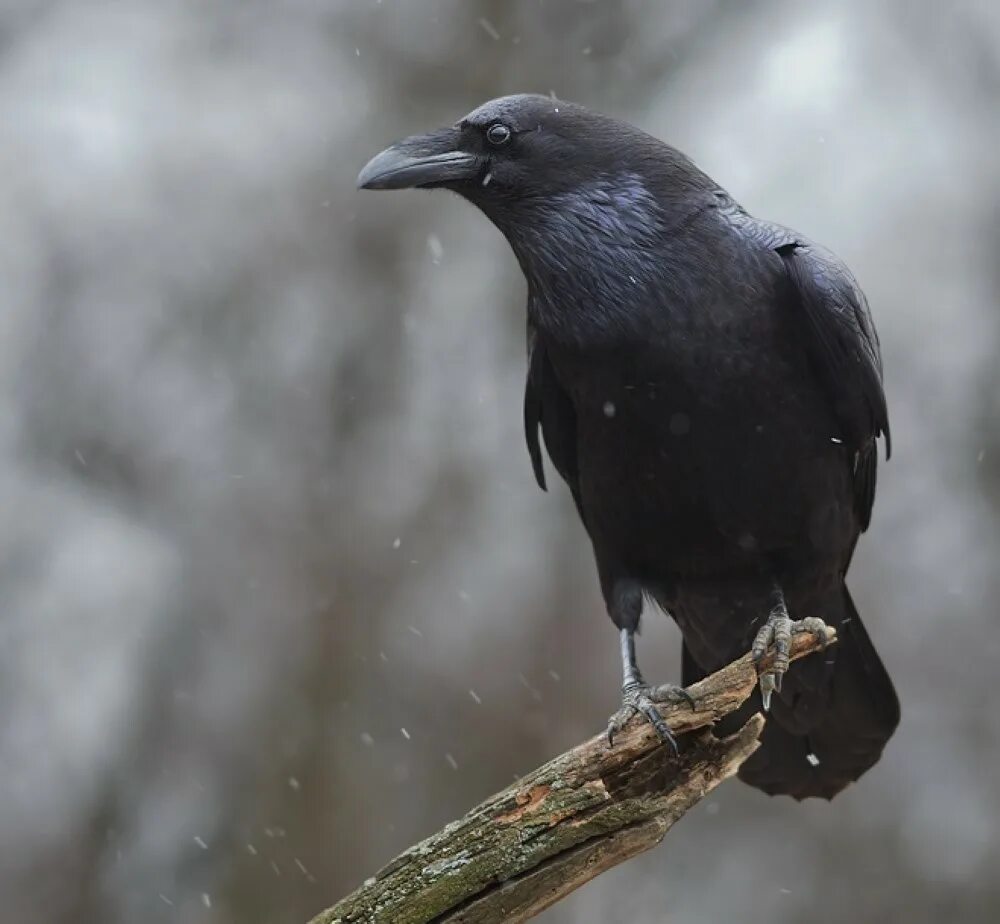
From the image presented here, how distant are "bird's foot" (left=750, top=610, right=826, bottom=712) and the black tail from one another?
0.69 m

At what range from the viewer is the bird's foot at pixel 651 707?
365cm

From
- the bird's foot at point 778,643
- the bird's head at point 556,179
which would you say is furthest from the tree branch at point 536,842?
the bird's head at point 556,179

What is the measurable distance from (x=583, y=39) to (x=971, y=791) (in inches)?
198

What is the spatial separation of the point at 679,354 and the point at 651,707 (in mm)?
1057

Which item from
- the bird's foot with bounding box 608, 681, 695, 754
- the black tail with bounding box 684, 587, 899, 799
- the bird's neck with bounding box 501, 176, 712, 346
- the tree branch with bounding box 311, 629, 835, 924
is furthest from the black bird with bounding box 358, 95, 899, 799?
the tree branch with bounding box 311, 629, 835, 924

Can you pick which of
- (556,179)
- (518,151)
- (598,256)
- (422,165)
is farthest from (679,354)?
(422,165)

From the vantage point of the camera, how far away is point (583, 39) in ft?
27.6

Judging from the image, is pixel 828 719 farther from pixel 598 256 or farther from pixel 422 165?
pixel 422 165

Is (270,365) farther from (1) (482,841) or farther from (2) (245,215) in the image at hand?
(1) (482,841)

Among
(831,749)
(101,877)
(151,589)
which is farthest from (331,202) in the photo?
(831,749)

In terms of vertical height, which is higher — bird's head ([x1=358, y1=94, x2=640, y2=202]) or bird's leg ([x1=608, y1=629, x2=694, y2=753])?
bird's head ([x1=358, y1=94, x2=640, y2=202])

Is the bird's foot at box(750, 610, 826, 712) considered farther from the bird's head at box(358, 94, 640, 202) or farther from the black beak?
the black beak

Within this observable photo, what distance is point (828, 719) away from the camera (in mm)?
4785

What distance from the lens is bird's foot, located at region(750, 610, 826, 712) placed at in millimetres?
3941
